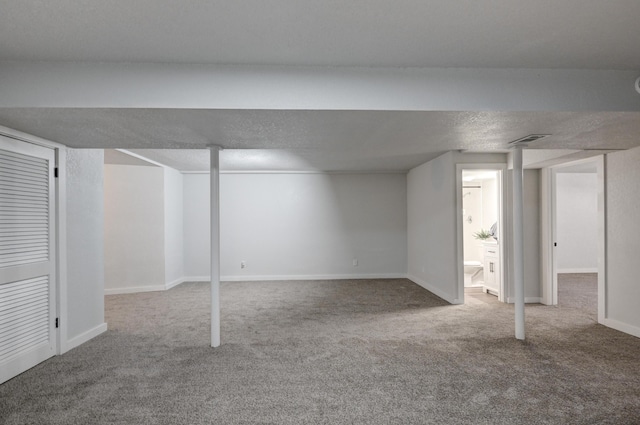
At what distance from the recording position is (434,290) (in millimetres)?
6586

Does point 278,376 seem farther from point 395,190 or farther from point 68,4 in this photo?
point 395,190

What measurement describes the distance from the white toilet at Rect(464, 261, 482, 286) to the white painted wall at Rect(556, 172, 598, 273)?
295 cm

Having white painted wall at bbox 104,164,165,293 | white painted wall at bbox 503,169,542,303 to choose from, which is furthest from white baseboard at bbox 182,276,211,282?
white painted wall at bbox 503,169,542,303

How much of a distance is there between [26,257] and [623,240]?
21.5 feet

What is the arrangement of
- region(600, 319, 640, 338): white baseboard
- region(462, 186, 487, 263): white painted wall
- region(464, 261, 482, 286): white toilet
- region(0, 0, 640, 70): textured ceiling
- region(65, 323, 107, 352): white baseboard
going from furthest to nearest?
region(462, 186, 487, 263): white painted wall
region(464, 261, 482, 286): white toilet
region(600, 319, 640, 338): white baseboard
region(65, 323, 107, 352): white baseboard
region(0, 0, 640, 70): textured ceiling

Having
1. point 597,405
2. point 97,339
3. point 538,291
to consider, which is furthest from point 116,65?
point 538,291

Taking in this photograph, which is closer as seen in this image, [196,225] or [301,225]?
[196,225]

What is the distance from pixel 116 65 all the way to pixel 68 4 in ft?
2.63

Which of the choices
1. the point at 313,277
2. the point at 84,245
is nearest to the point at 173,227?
the point at 313,277

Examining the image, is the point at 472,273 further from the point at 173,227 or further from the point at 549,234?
the point at 173,227

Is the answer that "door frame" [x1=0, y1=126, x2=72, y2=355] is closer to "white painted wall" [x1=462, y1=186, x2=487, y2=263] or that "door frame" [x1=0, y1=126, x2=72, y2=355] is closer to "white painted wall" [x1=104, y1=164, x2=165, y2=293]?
"white painted wall" [x1=104, y1=164, x2=165, y2=293]

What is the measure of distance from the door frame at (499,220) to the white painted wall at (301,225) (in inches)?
104

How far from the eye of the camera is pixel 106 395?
2.89 m

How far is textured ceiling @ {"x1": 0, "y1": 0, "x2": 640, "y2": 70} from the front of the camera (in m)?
1.98
